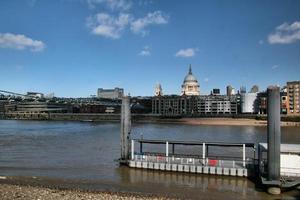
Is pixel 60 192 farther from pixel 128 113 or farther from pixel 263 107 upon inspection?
pixel 263 107

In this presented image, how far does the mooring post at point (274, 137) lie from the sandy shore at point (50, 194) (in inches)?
292

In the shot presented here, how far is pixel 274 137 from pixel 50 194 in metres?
14.2

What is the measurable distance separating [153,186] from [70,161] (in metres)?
15.1

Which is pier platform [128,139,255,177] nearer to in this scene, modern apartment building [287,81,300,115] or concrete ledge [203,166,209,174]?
concrete ledge [203,166,209,174]

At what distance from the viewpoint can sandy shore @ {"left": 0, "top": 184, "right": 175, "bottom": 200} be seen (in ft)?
76.3

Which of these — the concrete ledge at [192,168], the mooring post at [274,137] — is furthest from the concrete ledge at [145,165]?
the mooring post at [274,137]

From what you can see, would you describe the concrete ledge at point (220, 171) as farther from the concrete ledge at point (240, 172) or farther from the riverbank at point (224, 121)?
the riverbank at point (224, 121)

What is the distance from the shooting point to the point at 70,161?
41.2 meters

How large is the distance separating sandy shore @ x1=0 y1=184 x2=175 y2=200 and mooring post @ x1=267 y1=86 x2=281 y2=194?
741 centimetres

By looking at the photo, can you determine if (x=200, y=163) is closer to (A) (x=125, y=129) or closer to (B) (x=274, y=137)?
(A) (x=125, y=129)

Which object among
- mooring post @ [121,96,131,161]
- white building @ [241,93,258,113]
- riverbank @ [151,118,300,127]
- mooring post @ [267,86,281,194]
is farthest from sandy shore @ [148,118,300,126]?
mooring post @ [267,86,281,194]

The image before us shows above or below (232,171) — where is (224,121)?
above

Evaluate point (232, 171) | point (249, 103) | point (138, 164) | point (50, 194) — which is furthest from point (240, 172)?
point (249, 103)

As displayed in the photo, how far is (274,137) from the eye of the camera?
25875 millimetres
